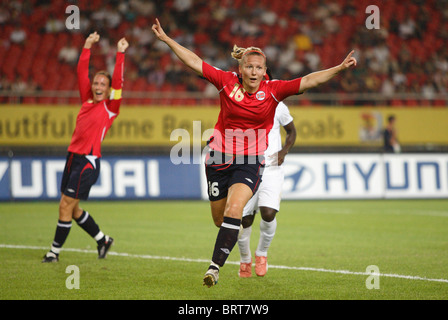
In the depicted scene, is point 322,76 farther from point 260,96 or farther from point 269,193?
point 269,193

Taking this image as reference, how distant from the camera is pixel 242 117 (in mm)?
6438

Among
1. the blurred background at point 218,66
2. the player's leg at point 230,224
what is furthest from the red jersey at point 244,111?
the blurred background at point 218,66

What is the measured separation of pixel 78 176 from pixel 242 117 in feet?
8.94

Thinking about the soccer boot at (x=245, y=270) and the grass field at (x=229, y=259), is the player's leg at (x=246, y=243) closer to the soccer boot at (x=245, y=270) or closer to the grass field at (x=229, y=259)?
the soccer boot at (x=245, y=270)

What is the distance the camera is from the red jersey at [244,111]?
21.1 ft

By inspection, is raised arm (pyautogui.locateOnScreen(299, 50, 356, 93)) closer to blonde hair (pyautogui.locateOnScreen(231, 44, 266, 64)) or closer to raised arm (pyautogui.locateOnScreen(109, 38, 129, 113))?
blonde hair (pyautogui.locateOnScreen(231, 44, 266, 64))

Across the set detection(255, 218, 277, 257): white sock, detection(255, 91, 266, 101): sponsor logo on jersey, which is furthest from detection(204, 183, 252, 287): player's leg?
detection(255, 218, 277, 257): white sock

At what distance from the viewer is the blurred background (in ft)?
61.8

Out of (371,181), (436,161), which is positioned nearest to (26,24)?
(371,181)

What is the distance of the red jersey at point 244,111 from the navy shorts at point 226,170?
69 millimetres

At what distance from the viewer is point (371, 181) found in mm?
17297

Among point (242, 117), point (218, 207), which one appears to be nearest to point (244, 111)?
point (242, 117)

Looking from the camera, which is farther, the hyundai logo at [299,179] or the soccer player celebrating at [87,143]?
the hyundai logo at [299,179]

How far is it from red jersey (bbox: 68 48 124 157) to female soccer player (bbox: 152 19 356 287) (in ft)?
5.81
